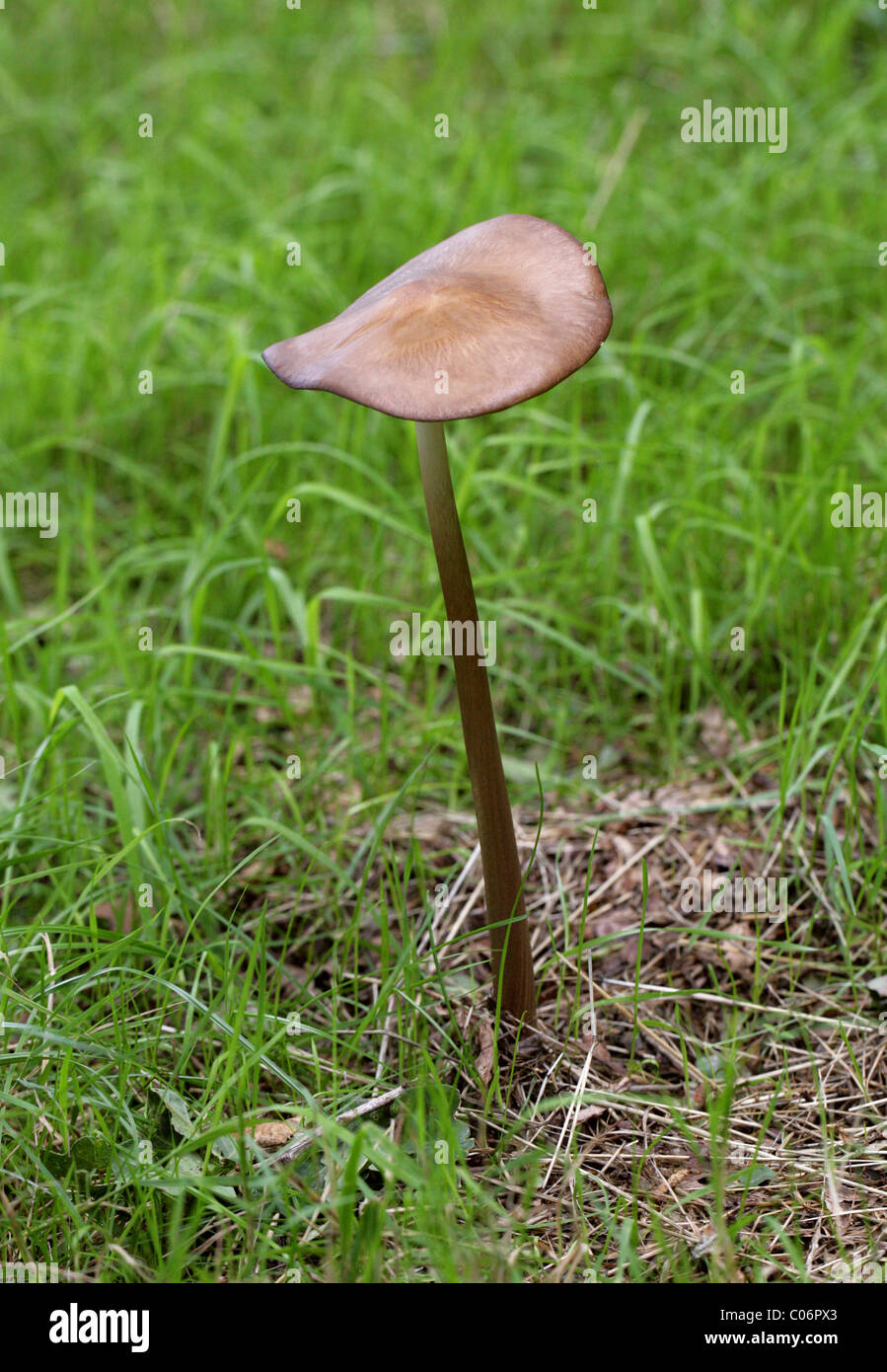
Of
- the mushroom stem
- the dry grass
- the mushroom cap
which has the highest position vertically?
the mushroom cap

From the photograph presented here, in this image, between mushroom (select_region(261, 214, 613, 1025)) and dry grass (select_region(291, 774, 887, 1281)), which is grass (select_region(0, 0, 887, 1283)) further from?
mushroom (select_region(261, 214, 613, 1025))

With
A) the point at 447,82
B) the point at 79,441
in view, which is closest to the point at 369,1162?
the point at 79,441

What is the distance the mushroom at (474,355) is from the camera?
2020mm

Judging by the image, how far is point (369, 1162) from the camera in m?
2.31

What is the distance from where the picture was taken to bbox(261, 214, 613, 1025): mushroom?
2.02m

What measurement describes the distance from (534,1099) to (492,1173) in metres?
0.23

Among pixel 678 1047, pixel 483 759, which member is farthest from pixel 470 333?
pixel 678 1047

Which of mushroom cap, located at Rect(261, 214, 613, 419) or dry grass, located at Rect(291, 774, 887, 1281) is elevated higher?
mushroom cap, located at Rect(261, 214, 613, 419)

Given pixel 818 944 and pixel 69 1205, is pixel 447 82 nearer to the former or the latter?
pixel 818 944

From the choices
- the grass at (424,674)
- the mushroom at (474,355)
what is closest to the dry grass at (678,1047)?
the grass at (424,674)

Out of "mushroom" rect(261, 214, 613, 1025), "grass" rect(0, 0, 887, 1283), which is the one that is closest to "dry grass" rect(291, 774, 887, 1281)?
"grass" rect(0, 0, 887, 1283)

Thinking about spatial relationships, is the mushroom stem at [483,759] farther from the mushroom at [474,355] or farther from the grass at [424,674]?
the grass at [424,674]

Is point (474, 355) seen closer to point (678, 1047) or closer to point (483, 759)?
point (483, 759)
